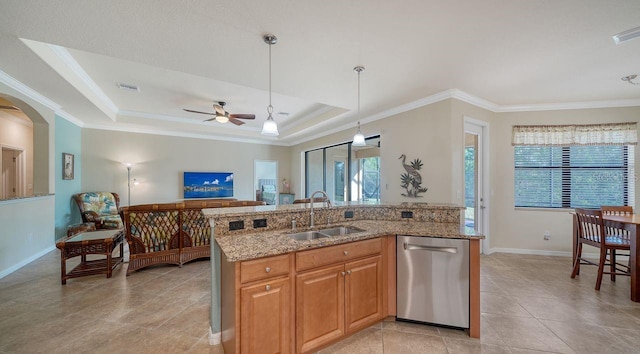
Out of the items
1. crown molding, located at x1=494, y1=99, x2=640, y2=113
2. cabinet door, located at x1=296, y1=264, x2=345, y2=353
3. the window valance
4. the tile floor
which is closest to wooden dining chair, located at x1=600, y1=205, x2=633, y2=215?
the tile floor

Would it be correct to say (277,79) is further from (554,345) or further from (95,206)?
(95,206)

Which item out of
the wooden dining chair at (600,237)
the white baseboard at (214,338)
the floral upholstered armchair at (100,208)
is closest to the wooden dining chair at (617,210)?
the wooden dining chair at (600,237)

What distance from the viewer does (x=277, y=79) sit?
3170 mm

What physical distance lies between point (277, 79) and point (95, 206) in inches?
201

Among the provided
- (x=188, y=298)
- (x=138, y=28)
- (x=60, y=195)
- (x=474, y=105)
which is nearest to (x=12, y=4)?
(x=138, y=28)

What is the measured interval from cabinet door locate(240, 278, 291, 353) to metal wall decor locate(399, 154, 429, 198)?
2.96 m

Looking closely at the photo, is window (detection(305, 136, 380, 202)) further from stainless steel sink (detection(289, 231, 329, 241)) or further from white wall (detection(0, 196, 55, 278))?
white wall (detection(0, 196, 55, 278))

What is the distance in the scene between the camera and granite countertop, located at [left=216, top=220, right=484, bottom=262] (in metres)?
1.56

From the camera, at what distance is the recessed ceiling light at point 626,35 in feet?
6.92

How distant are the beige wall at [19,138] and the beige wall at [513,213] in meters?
9.79

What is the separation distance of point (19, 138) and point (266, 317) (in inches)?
306

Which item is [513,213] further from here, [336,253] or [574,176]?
[336,253]

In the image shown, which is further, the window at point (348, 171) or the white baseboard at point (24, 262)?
the window at point (348, 171)

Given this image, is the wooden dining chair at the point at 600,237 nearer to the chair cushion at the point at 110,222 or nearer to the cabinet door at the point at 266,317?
the cabinet door at the point at 266,317
